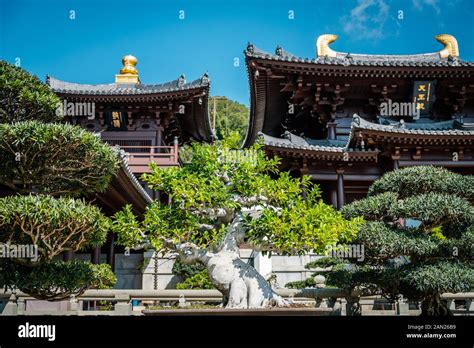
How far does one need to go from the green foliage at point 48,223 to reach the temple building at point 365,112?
9.07 m

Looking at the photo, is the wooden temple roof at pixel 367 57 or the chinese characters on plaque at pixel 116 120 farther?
the chinese characters on plaque at pixel 116 120

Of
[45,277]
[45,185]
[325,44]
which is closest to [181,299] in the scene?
[45,277]

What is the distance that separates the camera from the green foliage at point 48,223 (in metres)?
6.80

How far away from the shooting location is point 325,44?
71.1ft

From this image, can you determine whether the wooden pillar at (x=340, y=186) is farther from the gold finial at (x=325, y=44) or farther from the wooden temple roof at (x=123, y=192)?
the gold finial at (x=325, y=44)

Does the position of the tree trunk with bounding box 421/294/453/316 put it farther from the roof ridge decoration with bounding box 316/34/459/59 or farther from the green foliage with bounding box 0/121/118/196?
the roof ridge decoration with bounding box 316/34/459/59

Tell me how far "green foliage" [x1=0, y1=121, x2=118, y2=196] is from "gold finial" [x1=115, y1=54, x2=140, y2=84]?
18.6 m

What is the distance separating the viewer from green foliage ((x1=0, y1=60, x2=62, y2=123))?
313 inches

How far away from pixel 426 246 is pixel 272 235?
3197 mm

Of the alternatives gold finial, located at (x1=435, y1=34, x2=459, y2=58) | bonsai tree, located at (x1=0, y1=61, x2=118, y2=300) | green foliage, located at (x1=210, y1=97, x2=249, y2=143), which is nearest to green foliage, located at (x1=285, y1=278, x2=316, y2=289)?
bonsai tree, located at (x1=0, y1=61, x2=118, y2=300)

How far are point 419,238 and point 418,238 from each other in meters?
0.02

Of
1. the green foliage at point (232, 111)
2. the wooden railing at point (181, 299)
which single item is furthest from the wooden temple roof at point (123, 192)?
the green foliage at point (232, 111)
